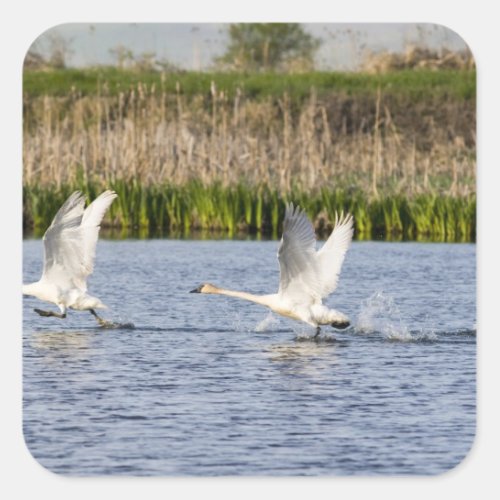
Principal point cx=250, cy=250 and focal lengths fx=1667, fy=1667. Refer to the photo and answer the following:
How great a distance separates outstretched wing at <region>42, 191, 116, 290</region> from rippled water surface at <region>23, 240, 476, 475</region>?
510 millimetres

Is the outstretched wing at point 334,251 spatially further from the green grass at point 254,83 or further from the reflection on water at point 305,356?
the green grass at point 254,83

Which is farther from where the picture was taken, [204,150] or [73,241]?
[204,150]

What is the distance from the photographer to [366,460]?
10664mm

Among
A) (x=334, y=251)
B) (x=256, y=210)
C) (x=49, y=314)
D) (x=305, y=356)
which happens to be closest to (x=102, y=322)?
(x=49, y=314)

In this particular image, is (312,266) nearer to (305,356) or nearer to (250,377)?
(305,356)

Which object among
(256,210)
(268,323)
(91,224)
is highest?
(91,224)

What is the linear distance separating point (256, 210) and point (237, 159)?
32.4 inches

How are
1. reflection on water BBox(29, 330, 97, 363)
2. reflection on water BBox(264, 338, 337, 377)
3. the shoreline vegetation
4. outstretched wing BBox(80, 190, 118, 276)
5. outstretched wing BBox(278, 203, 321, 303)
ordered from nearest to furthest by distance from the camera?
1. outstretched wing BBox(278, 203, 321, 303)
2. reflection on water BBox(264, 338, 337, 377)
3. reflection on water BBox(29, 330, 97, 363)
4. outstretched wing BBox(80, 190, 118, 276)
5. the shoreline vegetation

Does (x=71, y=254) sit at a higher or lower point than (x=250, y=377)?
higher

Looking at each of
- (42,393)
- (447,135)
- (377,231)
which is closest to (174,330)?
(42,393)

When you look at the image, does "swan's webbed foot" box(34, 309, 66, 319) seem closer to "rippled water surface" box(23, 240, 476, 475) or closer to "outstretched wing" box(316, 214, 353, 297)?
"rippled water surface" box(23, 240, 476, 475)

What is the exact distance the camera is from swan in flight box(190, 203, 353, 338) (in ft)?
41.1

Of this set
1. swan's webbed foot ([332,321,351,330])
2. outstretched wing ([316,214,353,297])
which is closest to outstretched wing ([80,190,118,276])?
outstretched wing ([316,214,353,297])

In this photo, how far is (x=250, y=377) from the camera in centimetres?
1239
